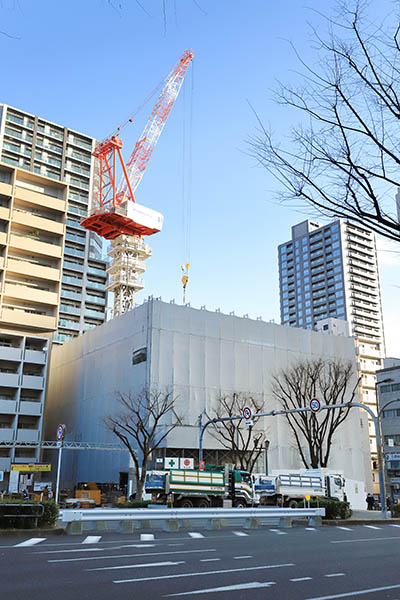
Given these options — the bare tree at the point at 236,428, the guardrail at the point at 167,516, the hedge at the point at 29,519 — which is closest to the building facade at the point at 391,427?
the bare tree at the point at 236,428

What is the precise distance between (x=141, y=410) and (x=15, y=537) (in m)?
28.7

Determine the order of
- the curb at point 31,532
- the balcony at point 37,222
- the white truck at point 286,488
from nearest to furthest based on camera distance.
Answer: the curb at point 31,532 → the white truck at point 286,488 → the balcony at point 37,222

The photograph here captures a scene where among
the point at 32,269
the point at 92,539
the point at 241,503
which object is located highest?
the point at 32,269

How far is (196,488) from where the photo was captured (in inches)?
1189

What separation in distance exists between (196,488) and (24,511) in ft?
49.9

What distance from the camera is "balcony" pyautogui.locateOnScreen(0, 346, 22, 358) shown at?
5066cm

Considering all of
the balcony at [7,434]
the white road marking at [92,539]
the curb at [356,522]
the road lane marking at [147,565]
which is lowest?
the curb at [356,522]

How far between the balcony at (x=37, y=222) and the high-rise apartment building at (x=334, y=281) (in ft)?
243

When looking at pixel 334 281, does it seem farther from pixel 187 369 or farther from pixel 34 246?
pixel 187 369

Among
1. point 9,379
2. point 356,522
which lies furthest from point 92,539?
point 9,379

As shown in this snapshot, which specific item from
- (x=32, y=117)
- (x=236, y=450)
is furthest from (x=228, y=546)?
(x=32, y=117)

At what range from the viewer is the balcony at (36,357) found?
5206 cm

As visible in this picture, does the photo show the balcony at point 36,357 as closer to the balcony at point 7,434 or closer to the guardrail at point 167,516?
the balcony at point 7,434

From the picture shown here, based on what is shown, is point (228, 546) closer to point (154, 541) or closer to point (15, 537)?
point (154, 541)
